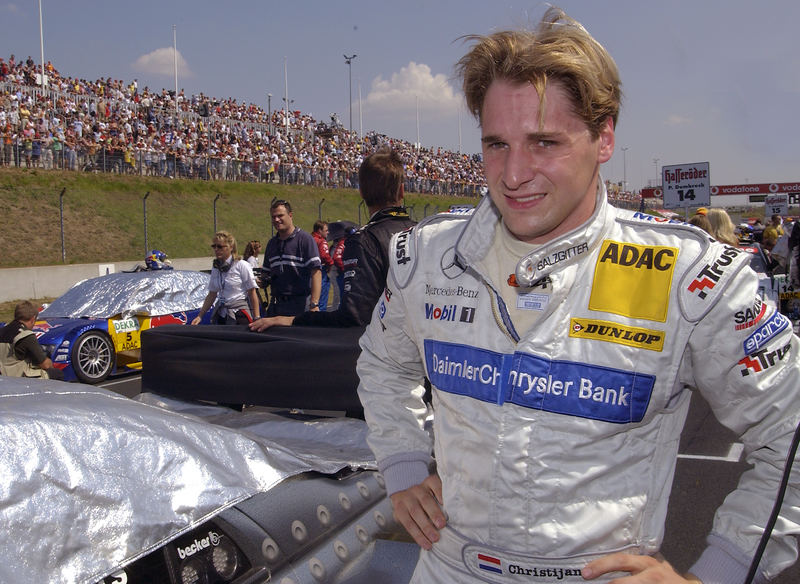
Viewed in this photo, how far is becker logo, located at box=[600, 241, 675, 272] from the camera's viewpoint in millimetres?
Result: 1416

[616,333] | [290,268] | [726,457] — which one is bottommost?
[726,457]

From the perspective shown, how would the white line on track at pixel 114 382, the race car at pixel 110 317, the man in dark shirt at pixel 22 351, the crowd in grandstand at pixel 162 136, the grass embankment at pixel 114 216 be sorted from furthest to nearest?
1. the crowd in grandstand at pixel 162 136
2. the grass embankment at pixel 114 216
3. the white line on track at pixel 114 382
4. the race car at pixel 110 317
5. the man in dark shirt at pixel 22 351

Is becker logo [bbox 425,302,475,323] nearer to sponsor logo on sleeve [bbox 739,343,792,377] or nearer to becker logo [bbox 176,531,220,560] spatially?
sponsor logo on sleeve [bbox 739,343,792,377]

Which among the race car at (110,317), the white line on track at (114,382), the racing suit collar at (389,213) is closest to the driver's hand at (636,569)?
the racing suit collar at (389,213)

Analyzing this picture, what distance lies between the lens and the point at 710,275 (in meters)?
1.36

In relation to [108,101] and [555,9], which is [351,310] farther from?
[108,101]

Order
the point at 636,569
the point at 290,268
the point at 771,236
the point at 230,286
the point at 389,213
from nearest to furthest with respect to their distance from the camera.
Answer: the point at 636,569, the point at 389,213, the point at 290,268, the point at 230,286, the point at 771,236

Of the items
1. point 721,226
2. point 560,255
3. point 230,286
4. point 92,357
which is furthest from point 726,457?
point 92,357

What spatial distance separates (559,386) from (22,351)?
787 cm

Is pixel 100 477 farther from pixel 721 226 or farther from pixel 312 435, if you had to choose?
pixel 721 226

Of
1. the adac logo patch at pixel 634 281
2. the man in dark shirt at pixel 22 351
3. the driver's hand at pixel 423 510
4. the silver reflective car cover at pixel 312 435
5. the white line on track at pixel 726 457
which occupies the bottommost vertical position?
the white line on track at pixel 726 457

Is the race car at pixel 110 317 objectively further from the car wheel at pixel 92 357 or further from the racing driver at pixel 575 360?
the racing driver at pixel 575 360

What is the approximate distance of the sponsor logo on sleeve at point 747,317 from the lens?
133cm

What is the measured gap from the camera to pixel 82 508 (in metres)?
1.65
